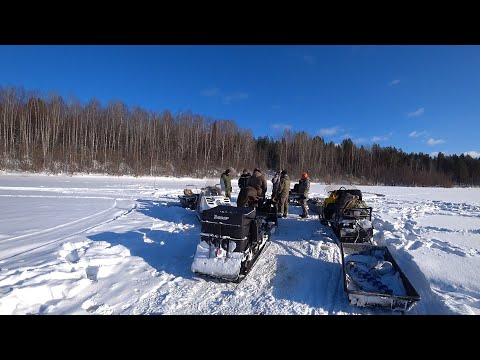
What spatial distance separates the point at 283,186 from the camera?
8.58m

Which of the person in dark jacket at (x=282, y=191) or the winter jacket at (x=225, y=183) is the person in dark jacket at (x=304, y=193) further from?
the winter jacket at (x=225, y=183)

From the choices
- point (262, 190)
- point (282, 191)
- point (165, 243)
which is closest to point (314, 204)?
point (282, 191)

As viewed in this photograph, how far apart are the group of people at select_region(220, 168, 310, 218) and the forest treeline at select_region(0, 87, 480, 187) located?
27667mm

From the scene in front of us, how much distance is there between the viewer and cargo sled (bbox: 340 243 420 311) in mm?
3461

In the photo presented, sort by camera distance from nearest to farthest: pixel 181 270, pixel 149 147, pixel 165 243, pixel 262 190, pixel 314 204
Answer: pixel 181 270, pixel 165 243, pixel 262 190, pixel 314 204, pixel 149 147

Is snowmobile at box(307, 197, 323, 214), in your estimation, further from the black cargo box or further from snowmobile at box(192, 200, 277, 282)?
the black cargo box

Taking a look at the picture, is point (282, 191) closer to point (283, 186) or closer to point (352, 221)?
point (283, 186)

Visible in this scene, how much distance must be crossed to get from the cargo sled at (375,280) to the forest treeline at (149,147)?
1260 inches

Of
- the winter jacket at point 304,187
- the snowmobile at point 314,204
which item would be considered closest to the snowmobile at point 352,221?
the snowmobile at point 314,204

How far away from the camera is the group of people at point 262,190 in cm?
644

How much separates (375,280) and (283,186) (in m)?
4.58
